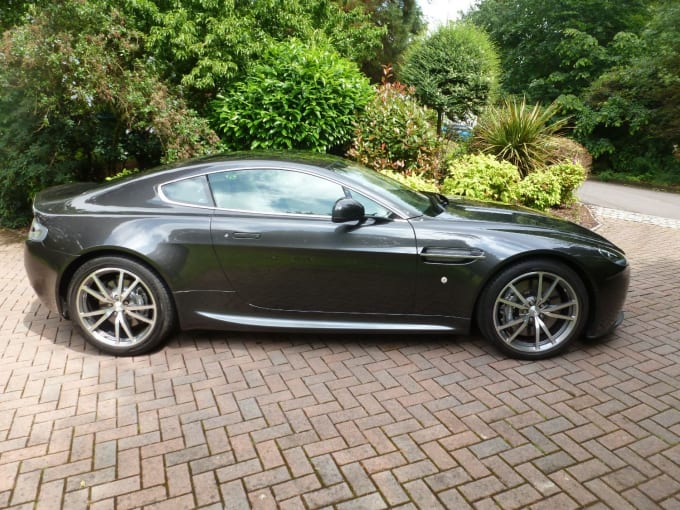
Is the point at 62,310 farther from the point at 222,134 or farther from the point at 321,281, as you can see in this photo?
the point at 222,134

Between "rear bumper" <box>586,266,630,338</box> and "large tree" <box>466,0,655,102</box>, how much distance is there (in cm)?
1983

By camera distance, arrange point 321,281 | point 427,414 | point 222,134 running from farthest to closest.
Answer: point 222,134 < point 321,281 < point 427,414

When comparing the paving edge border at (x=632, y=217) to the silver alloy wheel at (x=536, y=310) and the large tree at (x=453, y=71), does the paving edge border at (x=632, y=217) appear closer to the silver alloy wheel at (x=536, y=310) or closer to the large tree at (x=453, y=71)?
the large tree at (x=453, y=71)

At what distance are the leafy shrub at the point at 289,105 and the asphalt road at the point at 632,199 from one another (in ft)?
22.0

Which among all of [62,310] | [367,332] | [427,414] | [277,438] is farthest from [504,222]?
[62,310]

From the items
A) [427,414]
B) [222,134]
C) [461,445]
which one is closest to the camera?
[461,445]

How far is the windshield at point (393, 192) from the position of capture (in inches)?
145

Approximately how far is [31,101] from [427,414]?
6126 mm

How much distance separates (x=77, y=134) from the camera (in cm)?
734

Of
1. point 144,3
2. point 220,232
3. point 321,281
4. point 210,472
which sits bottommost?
point 210,472

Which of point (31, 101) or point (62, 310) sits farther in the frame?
point (31, 101)

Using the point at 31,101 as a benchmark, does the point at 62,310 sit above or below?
below

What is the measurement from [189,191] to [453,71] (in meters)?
9.08

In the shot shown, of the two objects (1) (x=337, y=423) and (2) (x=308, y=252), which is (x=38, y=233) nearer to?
(2) (x=308, y=252)
